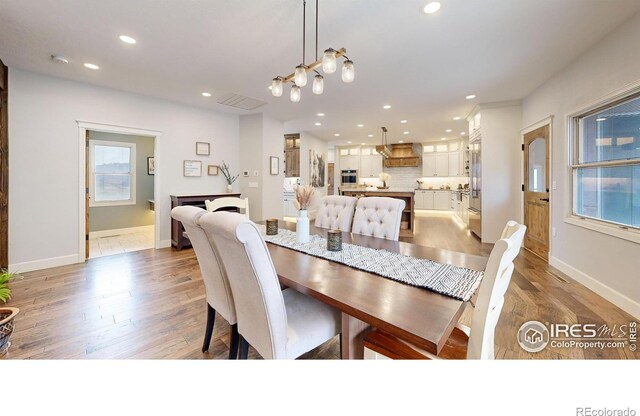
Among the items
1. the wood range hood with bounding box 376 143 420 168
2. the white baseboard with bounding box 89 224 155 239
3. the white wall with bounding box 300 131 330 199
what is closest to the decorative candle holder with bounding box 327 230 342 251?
the white wall with bounding box 300 131 330 199

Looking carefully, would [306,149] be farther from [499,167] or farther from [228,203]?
[499,167]

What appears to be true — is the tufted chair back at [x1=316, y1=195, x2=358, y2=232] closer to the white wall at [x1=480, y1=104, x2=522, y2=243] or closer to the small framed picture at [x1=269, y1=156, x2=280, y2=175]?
the small framed picture at [x1=269, y1=156, x2=280, y2=175]

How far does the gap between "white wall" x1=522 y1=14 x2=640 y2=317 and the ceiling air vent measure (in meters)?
4.04

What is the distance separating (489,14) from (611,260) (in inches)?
96.6

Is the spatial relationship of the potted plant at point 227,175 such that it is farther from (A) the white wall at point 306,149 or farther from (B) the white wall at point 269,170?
(A) the white wall at point 306,149

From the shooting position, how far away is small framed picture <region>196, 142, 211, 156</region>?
4797 mm

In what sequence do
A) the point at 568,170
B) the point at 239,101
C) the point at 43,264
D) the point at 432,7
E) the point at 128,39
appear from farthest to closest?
the point at 239,101 → the point at 43,264 → the point at 568,170 → the point at 128,39 → the point at 432,7

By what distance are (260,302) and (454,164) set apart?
917 centimetres

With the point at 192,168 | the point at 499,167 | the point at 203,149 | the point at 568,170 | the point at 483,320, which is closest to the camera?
the point at 483,320

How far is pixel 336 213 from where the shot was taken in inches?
Answer: 99.8

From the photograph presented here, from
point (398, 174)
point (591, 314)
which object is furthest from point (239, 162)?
point (398, 174)

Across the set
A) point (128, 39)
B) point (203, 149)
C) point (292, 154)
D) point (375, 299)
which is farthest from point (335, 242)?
point (292, 154)

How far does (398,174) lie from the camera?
32.4 ft
